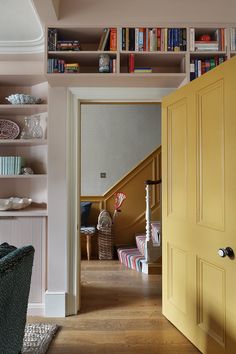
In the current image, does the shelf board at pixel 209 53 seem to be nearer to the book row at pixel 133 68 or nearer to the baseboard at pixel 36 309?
the book row at pixel 133 68

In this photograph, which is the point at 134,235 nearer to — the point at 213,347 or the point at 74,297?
the point at 74,297

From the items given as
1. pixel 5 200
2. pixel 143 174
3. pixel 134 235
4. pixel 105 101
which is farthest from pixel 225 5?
pixel 134 235

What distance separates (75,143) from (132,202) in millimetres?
3195

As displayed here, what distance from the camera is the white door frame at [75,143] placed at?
9.71ft

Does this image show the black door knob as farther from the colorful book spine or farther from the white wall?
the white wall

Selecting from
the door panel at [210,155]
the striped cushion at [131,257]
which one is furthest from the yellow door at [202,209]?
the striped cushion at [131,257]

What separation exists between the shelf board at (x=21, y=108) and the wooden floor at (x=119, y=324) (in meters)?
2.07

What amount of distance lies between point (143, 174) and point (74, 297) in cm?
355

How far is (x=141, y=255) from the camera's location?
15.7ft

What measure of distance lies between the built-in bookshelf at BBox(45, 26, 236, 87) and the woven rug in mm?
2231

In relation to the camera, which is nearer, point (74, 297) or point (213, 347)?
point (213, 347)

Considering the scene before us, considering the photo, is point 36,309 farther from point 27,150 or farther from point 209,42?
point 209,42

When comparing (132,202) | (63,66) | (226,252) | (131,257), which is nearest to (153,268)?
(131,257)

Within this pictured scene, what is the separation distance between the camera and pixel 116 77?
109 inches
